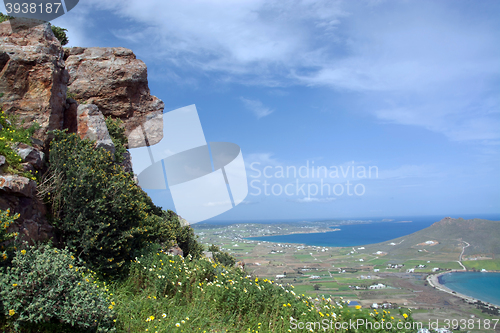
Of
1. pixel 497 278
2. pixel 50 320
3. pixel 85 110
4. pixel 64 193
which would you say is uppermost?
pixel 85 110

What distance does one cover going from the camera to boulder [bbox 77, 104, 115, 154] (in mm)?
8156

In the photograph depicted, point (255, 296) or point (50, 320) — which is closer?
point (50, 320)

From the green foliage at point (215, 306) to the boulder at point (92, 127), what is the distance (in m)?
4.19

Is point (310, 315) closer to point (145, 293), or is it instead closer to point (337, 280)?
point (145, 293)

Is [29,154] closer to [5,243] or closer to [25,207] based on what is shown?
[25,207]

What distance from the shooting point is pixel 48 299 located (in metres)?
3.41

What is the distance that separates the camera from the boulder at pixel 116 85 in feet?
41.8

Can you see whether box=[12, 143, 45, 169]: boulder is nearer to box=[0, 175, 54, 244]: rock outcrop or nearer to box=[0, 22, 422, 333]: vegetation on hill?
box=[0, 22, 422, 333]: vegetation on hill

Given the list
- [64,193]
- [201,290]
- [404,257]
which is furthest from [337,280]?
[64,193]

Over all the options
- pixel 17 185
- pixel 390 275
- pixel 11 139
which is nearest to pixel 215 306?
pixel 17 185

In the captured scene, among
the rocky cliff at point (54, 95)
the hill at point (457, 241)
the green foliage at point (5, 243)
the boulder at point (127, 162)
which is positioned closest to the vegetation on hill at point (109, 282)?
the green foliage at point (5, 243)

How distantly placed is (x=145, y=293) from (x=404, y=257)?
23801mm

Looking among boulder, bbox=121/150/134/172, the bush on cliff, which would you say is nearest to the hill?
boulder, bbox=121/150/134/172

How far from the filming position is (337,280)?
17.4 meters
